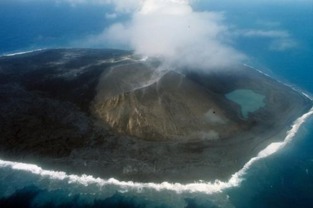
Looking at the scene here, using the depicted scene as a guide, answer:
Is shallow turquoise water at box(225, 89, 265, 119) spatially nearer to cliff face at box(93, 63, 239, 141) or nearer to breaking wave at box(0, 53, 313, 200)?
cliff face at box(93, 63, 239, 141)

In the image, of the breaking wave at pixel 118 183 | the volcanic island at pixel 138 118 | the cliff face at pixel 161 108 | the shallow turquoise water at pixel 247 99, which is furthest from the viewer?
the shallow turquoise water at pixel 247 99

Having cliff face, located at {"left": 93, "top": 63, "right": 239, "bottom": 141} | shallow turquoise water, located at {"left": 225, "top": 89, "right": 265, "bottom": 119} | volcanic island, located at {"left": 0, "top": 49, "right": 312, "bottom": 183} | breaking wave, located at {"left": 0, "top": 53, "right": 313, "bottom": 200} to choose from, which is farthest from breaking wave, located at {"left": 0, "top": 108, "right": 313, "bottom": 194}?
shallow turquoise water, located at {"left": 225, "top": 89, "right": 265, "bottom": 119}

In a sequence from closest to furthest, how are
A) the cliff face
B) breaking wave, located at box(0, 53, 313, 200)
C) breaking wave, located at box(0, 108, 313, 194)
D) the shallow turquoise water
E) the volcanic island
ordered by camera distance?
breaking wave, located at box(0, 53, 313, 200), breaking wave, located at box(0, 108, 313, 194), the volcanic island, the cliff face, the shallow turquoise water

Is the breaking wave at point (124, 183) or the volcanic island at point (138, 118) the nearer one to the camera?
the breaking wave at point (124, 183)

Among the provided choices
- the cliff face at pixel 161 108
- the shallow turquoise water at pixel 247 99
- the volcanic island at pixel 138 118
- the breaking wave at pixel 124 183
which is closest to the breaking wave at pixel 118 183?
the breaking wave at pixel 124 183

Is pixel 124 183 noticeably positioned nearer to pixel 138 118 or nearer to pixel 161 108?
pixel 138 118

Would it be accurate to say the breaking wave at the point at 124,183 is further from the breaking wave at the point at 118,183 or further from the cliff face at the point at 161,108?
the cliff face at the point at 161,108
